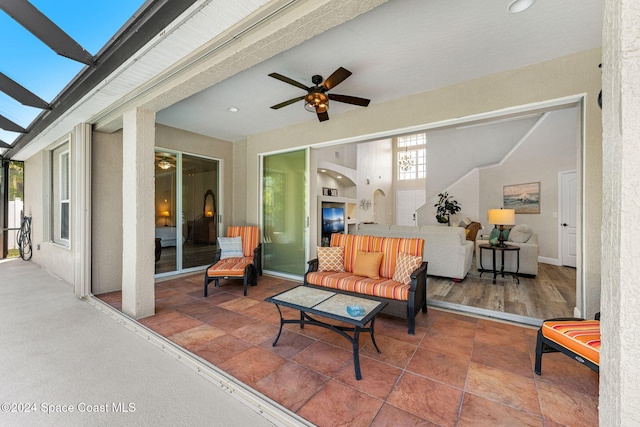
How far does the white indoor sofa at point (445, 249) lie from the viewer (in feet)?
15.0

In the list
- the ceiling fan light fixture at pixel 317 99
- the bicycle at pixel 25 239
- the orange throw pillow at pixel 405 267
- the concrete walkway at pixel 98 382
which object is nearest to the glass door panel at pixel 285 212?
the ceiling fan light fixture at pixel 317 99

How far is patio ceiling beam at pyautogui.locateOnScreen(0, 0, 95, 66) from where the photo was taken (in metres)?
2.05

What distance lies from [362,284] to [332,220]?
4581 millimetres

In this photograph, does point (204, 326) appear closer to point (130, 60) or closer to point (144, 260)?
point (144, 260)

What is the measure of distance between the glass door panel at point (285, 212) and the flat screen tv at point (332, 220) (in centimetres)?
220

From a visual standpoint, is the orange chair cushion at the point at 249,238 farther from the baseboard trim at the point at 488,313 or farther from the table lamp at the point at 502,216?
the table lamp at the point at 502,216

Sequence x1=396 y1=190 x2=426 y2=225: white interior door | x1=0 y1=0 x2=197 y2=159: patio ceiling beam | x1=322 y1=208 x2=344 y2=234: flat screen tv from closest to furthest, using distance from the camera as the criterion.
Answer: x1=0 y1=0 x2=197 y2=159: patio ceiling beam
x1=322 y1=208 x2=344 y2=234: flat screen tv
x1=396 y1=190 x2=426 y2=225: white interior door

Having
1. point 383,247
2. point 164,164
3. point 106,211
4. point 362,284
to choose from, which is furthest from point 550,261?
point 106,211

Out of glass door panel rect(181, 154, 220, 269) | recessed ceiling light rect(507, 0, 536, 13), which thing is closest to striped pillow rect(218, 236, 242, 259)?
glass door panel rect(181, 154, 220, 269)

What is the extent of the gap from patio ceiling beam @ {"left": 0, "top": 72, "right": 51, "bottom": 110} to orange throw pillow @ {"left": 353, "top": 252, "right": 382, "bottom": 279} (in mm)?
4561

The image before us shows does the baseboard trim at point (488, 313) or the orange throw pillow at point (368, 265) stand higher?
the orange throw pillow at point (368, 265)

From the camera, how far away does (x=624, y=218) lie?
0.74 meters

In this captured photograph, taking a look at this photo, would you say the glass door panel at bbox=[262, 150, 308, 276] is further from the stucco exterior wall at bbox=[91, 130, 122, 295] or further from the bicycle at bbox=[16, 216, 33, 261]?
the bicycle at bbox=[16, 216, 33, 261]

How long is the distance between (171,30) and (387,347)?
10.0 ft
